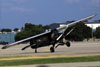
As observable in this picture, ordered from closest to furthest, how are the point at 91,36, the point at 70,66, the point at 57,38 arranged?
the point at 70,66 < the point at 57,38 < the point at 91,36

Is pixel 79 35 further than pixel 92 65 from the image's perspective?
Yes

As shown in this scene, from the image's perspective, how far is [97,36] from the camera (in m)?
156

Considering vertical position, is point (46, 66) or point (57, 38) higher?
point (57, 38)

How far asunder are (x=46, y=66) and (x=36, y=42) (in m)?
21.8

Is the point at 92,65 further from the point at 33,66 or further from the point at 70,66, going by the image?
the point at 33,66

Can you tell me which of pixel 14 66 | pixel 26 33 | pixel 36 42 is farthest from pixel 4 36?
pixel 14 66

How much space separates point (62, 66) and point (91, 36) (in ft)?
452

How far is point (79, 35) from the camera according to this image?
462 ft

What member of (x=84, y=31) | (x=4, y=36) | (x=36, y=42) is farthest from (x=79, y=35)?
(x=36, y=42)

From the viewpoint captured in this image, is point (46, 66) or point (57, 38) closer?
point (46, 66)

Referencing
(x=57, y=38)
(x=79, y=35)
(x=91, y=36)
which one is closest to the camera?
(x=57, y=38)

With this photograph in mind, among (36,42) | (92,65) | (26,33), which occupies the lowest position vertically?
(92,65)

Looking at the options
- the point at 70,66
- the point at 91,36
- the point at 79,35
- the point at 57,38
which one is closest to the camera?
the point at 70,66

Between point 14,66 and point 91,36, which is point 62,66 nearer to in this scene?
point 14,66
